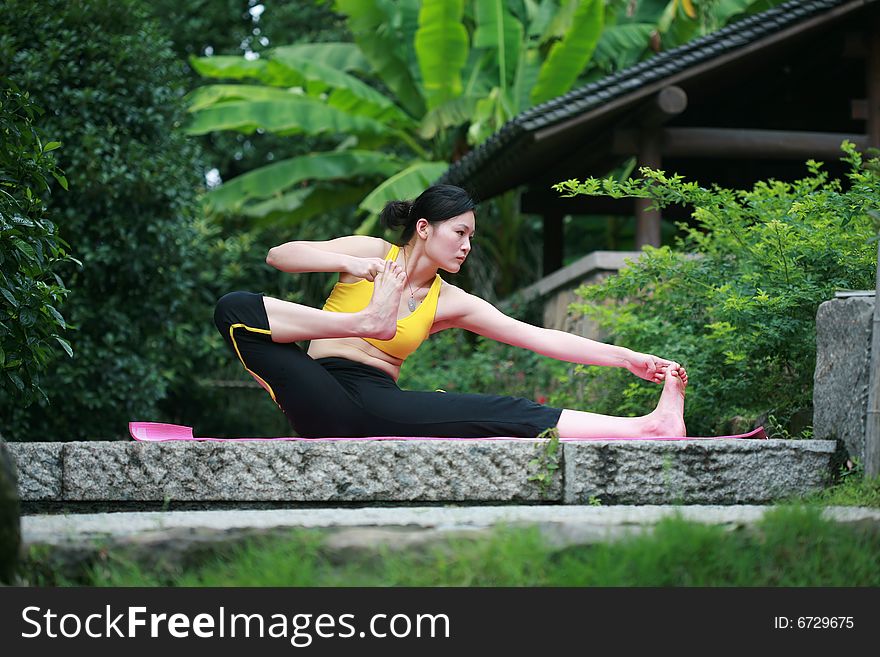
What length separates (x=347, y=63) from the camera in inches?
527

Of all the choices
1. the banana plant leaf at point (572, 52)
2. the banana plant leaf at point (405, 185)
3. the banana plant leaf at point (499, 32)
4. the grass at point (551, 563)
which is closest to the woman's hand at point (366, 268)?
the grass at point (551, 563)

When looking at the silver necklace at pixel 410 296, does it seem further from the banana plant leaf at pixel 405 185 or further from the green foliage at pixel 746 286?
the banana plant leaf at pixel 405 185

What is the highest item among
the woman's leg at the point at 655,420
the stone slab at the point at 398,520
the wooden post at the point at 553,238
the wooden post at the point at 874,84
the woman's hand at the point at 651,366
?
the wooden post at the point at 874,84

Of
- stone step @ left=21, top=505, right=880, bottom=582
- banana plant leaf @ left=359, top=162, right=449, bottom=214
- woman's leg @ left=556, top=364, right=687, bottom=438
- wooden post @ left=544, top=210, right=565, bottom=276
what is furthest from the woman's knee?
banana plant leaf @ left=359, top=162, right=449, bottom=214

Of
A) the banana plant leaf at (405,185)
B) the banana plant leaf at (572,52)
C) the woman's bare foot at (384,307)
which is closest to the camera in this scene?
the woman's bare foot at (384,307)

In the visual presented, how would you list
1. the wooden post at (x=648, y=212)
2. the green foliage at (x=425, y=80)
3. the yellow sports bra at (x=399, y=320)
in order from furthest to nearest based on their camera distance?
the green foliage at (x=425, y=80), the wooden post at (x=648, y=212), the yellow sports bra at (x=399, y=320)

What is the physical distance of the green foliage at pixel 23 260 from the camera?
12.6 feet

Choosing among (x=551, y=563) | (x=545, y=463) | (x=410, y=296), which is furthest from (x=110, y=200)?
(x=551, y=563)

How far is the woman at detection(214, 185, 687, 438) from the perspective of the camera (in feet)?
11.3

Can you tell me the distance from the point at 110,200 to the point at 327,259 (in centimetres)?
534

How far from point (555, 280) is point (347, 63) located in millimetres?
5647

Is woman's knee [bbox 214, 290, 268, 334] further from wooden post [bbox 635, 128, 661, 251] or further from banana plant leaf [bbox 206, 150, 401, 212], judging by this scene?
banana plant leaf [bbox 206, 150, 401, 212]

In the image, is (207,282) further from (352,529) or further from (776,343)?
(352,529)

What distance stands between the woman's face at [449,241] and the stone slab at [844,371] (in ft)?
3.99
